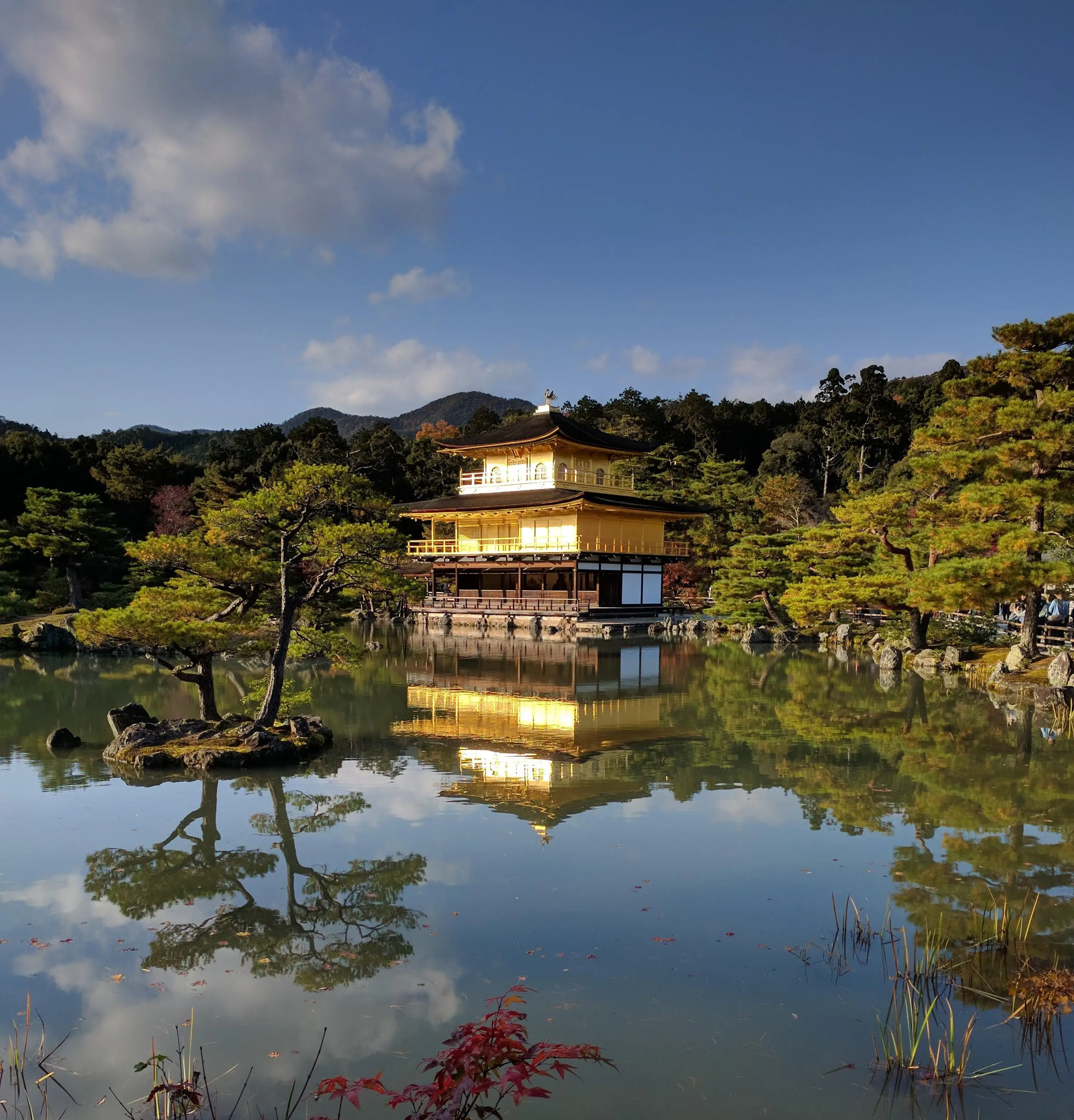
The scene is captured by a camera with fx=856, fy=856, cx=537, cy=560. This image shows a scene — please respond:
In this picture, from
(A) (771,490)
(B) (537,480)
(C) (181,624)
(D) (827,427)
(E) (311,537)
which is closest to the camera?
(C) (181,624)

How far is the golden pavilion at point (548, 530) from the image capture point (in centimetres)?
3019

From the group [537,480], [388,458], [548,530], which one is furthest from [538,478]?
[388,458]

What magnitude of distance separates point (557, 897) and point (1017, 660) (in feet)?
44.9

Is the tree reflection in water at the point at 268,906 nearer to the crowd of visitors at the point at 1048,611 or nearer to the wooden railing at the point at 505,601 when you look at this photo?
the crowd of visitors at the point at 1048,611

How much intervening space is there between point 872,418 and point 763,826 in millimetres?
42670

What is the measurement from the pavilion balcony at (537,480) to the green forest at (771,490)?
425 cm

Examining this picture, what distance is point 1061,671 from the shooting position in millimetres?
14664

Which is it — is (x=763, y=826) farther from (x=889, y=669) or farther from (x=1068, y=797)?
(x=889, y=669)

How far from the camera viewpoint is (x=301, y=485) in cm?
990

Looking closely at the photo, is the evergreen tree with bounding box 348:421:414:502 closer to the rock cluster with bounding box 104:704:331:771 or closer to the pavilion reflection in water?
the pavilion reflection in water

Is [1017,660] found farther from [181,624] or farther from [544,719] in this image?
[181,624]

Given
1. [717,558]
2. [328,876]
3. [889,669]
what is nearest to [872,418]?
[717,558]

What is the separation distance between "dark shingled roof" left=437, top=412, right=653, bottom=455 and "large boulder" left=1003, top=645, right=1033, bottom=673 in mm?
18214

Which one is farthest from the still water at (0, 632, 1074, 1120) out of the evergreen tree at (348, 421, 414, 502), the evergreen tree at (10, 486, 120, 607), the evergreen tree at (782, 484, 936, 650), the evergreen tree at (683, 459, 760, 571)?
the evergreen tree at (348, 421, 414, 502)
